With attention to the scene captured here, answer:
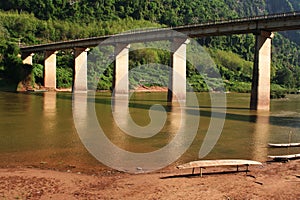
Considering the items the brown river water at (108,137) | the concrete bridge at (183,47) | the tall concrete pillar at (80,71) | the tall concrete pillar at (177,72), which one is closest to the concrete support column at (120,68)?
the concrete bridge at (183,47)

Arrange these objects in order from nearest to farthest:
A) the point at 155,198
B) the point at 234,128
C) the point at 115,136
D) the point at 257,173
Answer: the point at 155,198, the point at 257,173, the point at 115,136, the point at 234,128

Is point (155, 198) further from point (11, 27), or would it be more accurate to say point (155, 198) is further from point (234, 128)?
point (11, 27)

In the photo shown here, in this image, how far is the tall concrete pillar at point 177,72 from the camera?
57.4 metres

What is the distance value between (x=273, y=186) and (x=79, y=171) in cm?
719

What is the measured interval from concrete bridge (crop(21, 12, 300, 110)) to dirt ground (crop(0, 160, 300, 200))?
109 feet

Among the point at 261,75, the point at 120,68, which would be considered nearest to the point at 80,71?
the point at 120,68

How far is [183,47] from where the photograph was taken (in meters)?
59.6

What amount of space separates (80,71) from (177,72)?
1231 inches

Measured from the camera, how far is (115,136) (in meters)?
23.9

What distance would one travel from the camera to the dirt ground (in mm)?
11445

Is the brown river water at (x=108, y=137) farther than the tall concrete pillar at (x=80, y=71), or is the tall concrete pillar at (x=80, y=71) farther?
the tall concrete pillar at (x=80, y=71)

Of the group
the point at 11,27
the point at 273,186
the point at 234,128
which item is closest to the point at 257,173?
the point at 273,186

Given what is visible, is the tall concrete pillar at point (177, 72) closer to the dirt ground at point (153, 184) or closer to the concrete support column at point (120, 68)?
the concrete support column at point (120, 68)

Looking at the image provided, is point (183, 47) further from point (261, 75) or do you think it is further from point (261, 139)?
point (261, 139)
